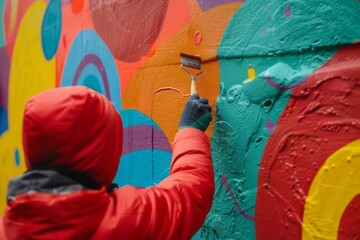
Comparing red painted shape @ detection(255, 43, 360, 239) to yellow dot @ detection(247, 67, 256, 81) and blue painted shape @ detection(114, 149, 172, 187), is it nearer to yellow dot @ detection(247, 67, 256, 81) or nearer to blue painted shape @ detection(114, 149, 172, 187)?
yellow dot @ detection(247, 67, 256, 81)

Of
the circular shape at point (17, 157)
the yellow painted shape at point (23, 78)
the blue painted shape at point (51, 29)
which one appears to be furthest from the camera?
the circular shape at point (17, 157)

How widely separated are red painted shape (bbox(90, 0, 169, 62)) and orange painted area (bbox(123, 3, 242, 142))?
0.32ft

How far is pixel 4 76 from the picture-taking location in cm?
367

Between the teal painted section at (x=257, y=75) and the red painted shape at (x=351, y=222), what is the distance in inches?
12.3

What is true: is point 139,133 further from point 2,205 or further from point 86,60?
point 2,205

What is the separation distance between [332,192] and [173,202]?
1.39 ft

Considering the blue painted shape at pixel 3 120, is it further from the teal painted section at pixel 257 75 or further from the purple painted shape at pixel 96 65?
the teal painted section at pixel 257 75

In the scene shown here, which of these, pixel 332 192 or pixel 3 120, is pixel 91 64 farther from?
pixel 3 120

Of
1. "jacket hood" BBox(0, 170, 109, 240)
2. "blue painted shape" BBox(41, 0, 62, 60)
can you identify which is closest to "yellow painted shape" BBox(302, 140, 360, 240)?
"jacket hood" BBox(0, 170, 109, 240)

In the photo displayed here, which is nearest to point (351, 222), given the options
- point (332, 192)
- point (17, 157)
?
point (332, 192)

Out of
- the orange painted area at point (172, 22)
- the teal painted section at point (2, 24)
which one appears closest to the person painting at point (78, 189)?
the orange painted area at point (172, 22)

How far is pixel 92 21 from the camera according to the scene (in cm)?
217

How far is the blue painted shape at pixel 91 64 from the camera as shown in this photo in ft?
6.52

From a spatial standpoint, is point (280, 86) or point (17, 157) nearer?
point (280, 86)
